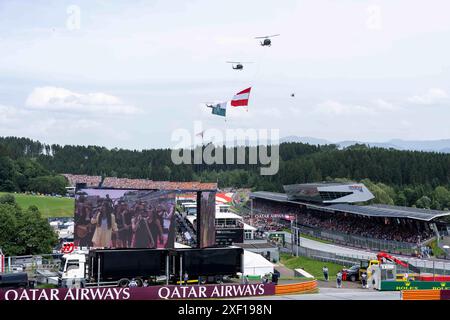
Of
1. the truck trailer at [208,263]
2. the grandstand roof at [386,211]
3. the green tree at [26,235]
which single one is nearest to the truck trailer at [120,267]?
the truck trailer at [208,263]

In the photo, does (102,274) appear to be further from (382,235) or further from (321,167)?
(321,167)

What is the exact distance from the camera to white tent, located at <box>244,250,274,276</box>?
42562 millimetres

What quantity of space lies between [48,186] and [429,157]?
3927 inches

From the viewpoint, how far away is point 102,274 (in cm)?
3438

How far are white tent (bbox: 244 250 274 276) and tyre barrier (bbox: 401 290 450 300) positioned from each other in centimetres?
1135

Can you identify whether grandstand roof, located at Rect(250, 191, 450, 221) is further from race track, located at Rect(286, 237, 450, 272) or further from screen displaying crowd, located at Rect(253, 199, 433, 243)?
race track, located at Rect(286, 237, 450, 272)

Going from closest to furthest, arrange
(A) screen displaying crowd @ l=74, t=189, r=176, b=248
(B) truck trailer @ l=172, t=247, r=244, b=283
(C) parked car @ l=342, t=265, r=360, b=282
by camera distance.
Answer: (A) screen displaying crowd @ l=74, t=189, r=176, b=248, (B) truck trailer @ l=172, t=247, r=244, b=283, (C) parked car @ l=342, t=265, r=360, b=282

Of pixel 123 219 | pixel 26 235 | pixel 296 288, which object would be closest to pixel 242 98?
pixel 123 219

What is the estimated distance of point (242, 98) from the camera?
49.7 meters

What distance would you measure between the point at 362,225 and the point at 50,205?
252 feet

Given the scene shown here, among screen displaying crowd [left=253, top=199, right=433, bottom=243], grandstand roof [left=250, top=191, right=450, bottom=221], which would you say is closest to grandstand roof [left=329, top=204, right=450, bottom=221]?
grandstand roof [left=250, top=191, right=450, bottom=221]

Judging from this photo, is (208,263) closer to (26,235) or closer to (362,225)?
(26,235)
